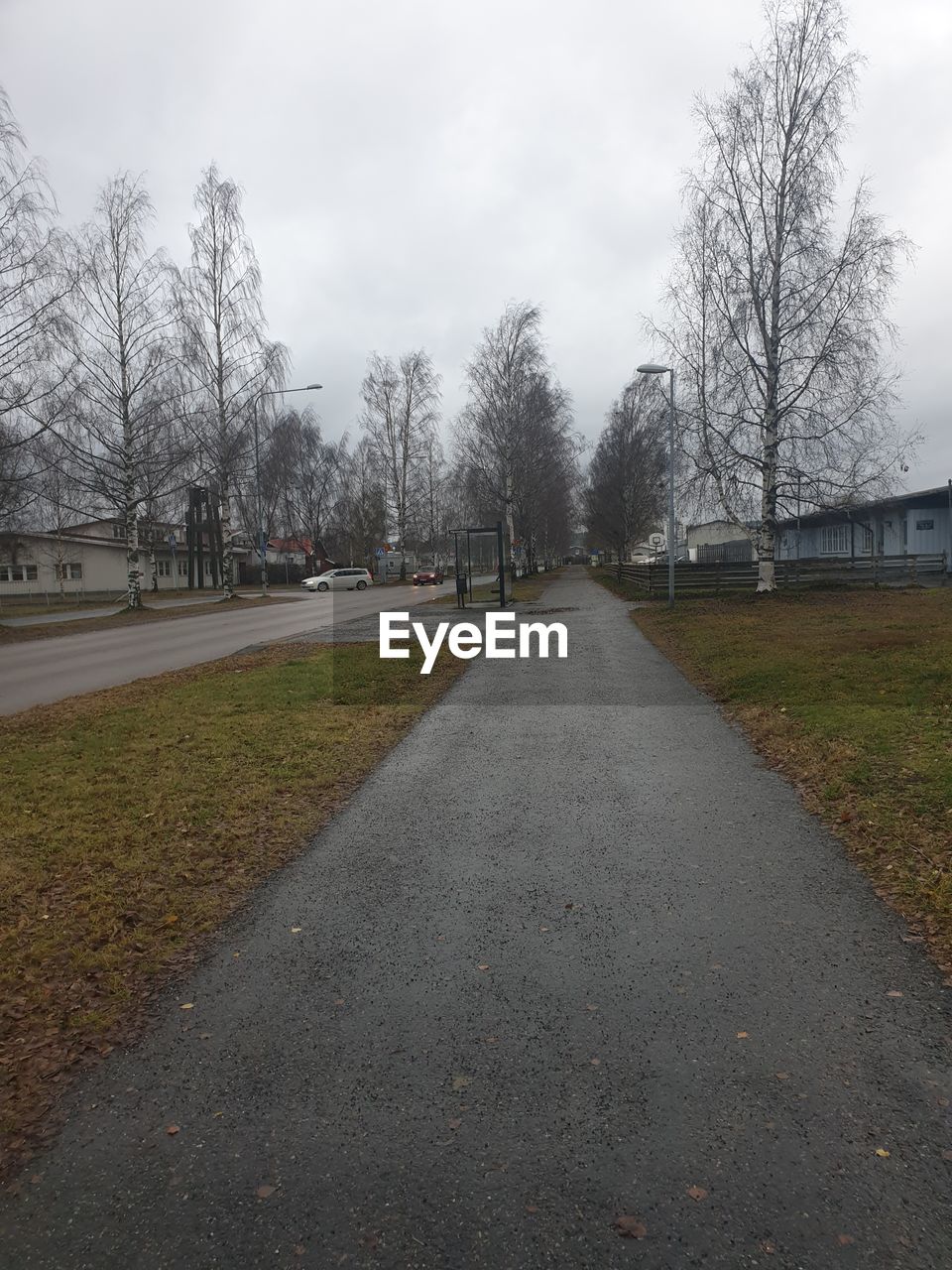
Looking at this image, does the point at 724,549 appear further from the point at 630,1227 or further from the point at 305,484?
the point at 630,1227

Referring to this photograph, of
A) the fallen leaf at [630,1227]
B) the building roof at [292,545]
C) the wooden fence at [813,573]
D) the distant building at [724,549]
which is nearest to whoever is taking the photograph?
the fallen leaf at [630,1227]

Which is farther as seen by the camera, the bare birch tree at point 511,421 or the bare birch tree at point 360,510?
the bare birch tree at point 360,510

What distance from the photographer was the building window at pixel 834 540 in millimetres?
45688

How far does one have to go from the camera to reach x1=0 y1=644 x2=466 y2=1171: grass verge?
10.6ft

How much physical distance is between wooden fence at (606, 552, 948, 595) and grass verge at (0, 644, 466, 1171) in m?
22.6

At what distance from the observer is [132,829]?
5523 mm

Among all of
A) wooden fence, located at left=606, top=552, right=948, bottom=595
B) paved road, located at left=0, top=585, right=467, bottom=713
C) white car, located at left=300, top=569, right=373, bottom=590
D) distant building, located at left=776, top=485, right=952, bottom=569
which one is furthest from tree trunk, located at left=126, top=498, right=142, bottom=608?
distant building, located at left=776, top=485, right=952, bottom=569

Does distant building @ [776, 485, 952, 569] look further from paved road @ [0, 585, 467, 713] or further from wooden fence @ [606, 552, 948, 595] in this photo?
paved road @ [0, 585, 467, 713]

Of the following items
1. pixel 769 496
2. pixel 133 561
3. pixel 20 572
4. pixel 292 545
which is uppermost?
pixel 292 545

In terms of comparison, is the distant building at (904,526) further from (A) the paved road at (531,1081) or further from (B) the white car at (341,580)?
(A) the paved road at (531,1081)

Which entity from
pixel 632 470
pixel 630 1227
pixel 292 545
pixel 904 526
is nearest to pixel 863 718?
pixel 630 1227

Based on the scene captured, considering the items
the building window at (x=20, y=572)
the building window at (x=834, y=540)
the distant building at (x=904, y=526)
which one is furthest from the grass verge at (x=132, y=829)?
the building window at (x=20, y=572)

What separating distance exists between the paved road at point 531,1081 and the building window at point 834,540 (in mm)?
45080

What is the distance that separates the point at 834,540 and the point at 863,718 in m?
43.1
